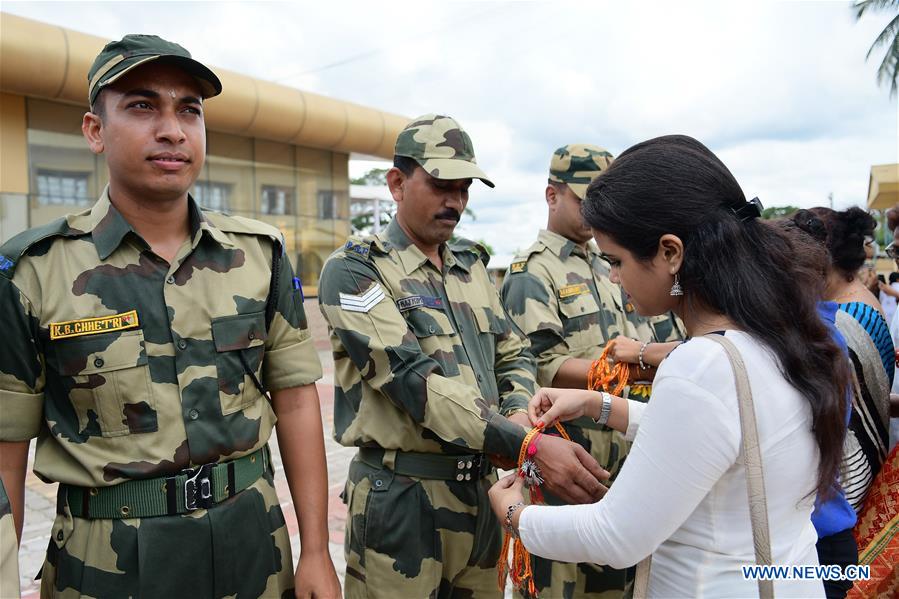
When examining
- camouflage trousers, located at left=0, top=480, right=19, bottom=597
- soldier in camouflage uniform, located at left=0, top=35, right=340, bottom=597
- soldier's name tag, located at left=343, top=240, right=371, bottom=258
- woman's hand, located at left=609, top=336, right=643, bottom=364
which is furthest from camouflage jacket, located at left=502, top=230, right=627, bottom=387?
camouflage trousers, located at left=0, top=480, right=19, bottom=597

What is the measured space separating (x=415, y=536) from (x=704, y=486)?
1270 mm

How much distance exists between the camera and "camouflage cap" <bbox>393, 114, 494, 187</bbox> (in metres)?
2.56

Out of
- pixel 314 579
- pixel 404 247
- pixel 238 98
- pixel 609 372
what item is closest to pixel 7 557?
pixel 314 579

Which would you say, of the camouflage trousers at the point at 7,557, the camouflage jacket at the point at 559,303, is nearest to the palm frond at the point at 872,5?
the camouflage jacket at the point at 559,303

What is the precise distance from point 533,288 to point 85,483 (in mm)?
2248

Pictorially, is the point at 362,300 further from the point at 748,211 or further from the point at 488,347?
the point at 748,211

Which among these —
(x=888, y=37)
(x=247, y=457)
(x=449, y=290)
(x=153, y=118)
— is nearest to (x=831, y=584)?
(x=449, y=290)

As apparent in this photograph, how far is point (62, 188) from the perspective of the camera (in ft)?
38.5

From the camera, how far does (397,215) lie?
2.76 meters

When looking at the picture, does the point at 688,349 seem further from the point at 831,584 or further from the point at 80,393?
the point at 80,393

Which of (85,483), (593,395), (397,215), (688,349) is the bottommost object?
(85,483)

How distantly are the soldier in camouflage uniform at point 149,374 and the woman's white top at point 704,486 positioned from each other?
0.90m

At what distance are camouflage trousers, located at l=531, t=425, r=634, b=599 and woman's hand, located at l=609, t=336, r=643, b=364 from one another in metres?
0.63

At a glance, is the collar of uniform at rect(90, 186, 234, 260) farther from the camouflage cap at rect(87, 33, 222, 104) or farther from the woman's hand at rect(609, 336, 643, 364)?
the woman's hand at rect(609, 336, 643, 364)
